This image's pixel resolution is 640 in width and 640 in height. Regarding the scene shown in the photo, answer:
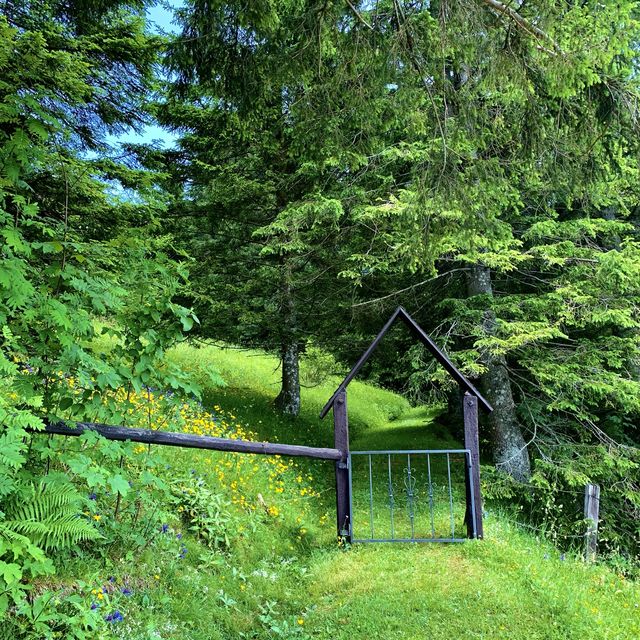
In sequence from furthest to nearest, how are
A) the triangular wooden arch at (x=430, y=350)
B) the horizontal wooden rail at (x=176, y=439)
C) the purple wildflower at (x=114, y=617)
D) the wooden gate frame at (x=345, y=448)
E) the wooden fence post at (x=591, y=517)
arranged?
the wooden fence post at (x=591, y=517)
the triangular wooden arch at (x=430, y=350)
the wooden gate frame at (x=345, y=448)
the horizontal wooden rail at (x=176, y=439)
the purple wildflower at (x=114, y=617)

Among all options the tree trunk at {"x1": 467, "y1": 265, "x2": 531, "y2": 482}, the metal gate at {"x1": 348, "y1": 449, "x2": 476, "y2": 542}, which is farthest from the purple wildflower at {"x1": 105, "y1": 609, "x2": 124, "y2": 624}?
the tree trunk at {"x1": 467, "y1": 265, "x2": 531, "y2": 482}

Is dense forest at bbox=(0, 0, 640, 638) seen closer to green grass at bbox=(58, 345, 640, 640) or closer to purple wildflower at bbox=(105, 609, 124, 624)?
purple wildflower at bbox=(105, 609, 124, 624)

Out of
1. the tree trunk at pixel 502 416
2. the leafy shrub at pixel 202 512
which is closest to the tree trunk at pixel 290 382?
the tree trunk at pixel 502 416

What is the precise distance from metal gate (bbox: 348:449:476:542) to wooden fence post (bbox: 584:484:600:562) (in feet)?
4.99

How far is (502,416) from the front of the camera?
7824mm

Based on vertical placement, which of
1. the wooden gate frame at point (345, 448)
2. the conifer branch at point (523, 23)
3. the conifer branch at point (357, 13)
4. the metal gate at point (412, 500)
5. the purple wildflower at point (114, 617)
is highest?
the conifer branch at point (357, 13)

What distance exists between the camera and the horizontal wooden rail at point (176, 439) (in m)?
3.41

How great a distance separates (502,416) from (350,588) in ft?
14.5

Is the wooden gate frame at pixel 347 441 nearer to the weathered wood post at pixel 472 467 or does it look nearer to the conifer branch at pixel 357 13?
the weathered wood post at pixel 472 467

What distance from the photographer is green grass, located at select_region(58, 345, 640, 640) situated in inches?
Answer: 147

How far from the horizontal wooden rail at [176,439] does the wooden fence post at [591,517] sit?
143 inches

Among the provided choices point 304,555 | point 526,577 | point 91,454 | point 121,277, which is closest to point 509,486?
point 526,577

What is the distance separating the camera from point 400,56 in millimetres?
4801

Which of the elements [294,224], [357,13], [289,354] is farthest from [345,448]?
[289,354]
